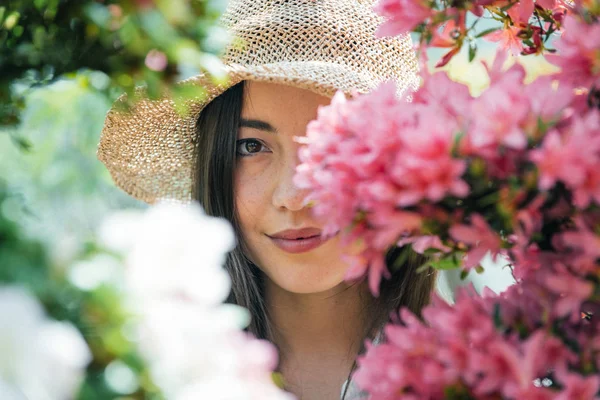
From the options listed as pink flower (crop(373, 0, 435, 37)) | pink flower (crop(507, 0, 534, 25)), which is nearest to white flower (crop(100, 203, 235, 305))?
pink flower (crop(373, 0, 435, 37))

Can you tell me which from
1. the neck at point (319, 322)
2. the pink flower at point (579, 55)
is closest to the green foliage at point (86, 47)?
the pink flower at point (579, 55)

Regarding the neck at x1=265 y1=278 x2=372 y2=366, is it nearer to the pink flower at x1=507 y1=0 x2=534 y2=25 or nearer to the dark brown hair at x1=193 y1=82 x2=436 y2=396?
the dark brown hair at x1=193 y1=82 x2=436 y2=396

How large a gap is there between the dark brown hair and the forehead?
0.07 m

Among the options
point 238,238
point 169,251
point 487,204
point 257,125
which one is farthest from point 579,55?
point 238,238

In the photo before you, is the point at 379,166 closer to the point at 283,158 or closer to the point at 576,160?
the point at 576,160

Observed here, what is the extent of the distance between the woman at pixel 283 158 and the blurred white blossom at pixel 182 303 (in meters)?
0.94

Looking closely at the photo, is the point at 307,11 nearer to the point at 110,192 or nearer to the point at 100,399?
the point at 100,399

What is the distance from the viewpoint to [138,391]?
57cm

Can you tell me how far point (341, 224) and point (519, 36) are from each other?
1.71ft

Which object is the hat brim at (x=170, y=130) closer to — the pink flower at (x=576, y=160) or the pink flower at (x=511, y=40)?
the pink flower at (x=511, y=40)

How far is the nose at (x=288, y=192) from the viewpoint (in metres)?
1.58

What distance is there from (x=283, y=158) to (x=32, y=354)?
1.15 meters

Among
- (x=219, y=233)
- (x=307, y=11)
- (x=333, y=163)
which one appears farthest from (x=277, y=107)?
(x=219, y=233)

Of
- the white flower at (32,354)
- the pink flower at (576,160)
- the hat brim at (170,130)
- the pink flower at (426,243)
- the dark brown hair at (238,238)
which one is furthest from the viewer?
the dark brown hair at (238,238)
